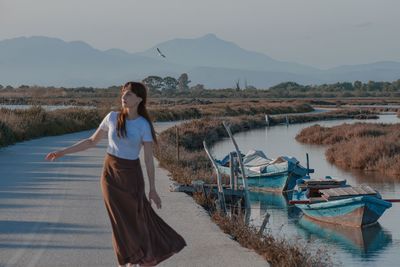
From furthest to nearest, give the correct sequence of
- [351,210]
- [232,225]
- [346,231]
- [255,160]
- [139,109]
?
1. [255,160]
2. [351,210]
3. [346,231]
4. [232,225]
5. [139,109]

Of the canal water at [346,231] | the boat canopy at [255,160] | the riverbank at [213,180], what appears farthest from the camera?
the boat canopy at [255,160]

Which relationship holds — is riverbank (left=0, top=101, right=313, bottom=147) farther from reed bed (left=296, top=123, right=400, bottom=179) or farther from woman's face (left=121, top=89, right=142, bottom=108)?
woman's face (left=121, top=89, right=142, bottom=108)

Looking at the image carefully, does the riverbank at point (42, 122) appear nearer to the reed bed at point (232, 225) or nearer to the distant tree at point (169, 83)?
the reed bed at point (232, 225)

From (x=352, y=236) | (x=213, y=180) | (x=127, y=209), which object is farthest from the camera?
(x=213, y=180)

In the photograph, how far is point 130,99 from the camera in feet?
29.5

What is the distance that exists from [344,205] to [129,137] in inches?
544

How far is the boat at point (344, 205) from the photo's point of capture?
21422 millimetres

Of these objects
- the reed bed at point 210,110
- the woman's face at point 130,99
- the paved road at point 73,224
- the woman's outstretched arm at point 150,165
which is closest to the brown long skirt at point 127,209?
the woman's outstretched arm at point 150,165

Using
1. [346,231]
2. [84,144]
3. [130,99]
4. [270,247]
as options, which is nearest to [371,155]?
[346,231]

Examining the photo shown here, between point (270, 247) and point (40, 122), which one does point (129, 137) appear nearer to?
point (270, 247)

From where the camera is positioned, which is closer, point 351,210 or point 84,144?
point 84,144

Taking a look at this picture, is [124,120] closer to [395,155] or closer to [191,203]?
[191,203]

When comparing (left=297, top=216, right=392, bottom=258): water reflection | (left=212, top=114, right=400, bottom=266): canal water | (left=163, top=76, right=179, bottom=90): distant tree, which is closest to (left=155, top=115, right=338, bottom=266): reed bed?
(left=212, top=114, right=400, bottom=266): canal water

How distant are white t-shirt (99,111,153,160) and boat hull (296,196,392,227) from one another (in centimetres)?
1335
